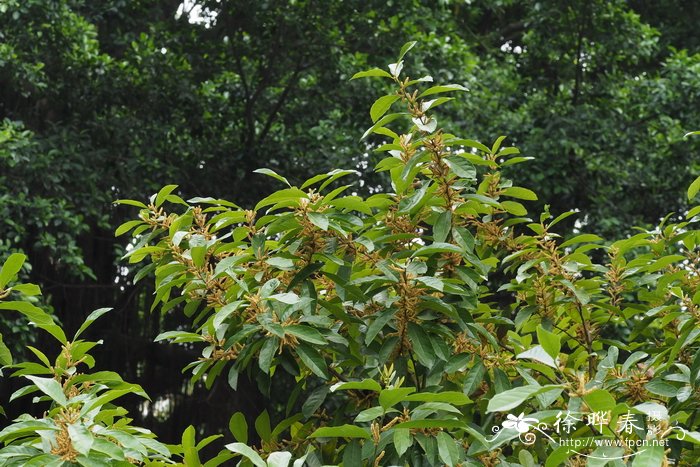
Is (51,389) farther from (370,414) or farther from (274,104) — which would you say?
(274,104)

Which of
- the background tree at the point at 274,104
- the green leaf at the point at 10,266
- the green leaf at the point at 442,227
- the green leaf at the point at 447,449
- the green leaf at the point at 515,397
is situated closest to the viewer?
the green leaf at the point at 515,397

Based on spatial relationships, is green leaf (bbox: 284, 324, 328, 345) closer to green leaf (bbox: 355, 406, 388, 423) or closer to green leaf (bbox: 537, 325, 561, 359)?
green leaf (bbox: 355, 406, 388, 423)

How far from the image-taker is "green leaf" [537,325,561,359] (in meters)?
1.26

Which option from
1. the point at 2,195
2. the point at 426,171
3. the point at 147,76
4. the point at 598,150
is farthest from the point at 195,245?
the point at 598,150

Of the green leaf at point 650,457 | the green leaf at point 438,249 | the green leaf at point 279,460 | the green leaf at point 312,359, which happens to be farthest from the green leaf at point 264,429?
the green leaf at point 650,457

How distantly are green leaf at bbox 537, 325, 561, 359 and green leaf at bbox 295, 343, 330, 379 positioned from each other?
50 cm

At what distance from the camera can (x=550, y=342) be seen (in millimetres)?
1269

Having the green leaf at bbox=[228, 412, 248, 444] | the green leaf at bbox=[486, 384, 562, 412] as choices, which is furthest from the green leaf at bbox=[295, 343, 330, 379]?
the green leaf at bbox=[486, 384, 562, 412]

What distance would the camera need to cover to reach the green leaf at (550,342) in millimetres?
1263

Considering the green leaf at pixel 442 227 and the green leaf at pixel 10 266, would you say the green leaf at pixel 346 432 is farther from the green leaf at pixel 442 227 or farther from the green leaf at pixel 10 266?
the green leaf at pixel 10 266

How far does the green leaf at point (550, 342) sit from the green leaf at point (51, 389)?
680 millimetres

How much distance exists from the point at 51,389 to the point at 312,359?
48 centimetres

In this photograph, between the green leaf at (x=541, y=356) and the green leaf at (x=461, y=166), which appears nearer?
the green leaf at (x=541, y=356)

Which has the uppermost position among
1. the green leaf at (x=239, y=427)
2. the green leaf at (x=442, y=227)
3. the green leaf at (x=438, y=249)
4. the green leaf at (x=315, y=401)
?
the green leaf at (x=442, y=227)
